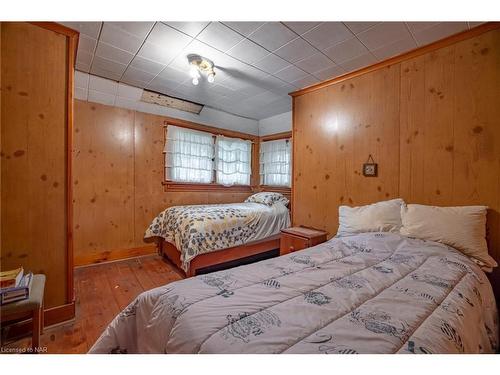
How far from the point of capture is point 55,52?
5.59ft

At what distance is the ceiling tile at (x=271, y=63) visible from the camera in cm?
225

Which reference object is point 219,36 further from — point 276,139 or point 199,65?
point 276,139

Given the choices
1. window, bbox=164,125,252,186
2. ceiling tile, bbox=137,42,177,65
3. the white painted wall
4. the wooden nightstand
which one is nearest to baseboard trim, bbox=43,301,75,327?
the wooden nightstand

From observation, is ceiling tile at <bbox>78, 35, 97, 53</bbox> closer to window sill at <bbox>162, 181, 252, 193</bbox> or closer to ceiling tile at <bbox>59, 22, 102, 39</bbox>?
ceiling tile at <bbox>59, 22, 102, 39</bbox>

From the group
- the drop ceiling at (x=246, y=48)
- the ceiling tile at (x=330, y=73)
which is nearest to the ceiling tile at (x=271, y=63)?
the drop ceiling at (x=246, y=48)

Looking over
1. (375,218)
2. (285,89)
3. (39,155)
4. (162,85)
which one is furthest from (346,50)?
(39,155)

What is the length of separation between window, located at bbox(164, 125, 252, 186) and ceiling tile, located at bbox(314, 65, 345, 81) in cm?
213

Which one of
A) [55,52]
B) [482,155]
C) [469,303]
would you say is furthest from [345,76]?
[55,52]

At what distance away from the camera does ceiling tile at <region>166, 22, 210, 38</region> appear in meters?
1.78

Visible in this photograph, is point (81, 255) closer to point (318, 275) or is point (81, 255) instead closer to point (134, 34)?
point (134, 34)

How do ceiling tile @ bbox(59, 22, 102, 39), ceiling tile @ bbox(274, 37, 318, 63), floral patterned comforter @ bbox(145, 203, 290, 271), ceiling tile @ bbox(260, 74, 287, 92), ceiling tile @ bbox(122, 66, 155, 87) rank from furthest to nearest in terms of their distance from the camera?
ceiling tile @ bbox(260, 74, 287, 92)
ceiling tile @ bbox(122, 66, 155, 87)
floral patterned comforter @ bbox(145, 203, 290, 271)
ceiling tile @ bbox(274, 37, 318, 63)
ceiling tile @ bbox(59, 22, 102, 39)

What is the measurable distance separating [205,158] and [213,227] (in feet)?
5.69
